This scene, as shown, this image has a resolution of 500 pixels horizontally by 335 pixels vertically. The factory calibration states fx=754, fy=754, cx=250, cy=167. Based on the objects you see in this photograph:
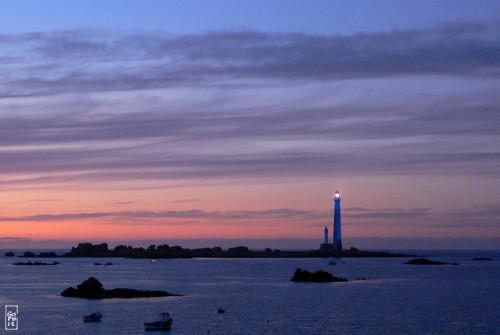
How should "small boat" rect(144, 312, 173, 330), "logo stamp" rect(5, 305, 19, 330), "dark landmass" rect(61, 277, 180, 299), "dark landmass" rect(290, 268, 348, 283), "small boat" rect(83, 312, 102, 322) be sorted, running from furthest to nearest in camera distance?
"dark landmass" rect(290, 268, 348, 283)
"dark landmass" rect(61, 277, 180, 299)
"small boat" rect(83, 312, 102, 322)
"logo stamp" rect(5, 305, 19, 330)
"small boat" rect(144, 312, 173, 330)

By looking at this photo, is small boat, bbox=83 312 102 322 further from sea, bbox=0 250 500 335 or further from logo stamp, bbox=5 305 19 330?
logo stamp, bbox=5 305 19 330

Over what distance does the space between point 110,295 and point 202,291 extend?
16.9 m

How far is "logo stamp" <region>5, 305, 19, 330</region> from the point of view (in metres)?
59.0

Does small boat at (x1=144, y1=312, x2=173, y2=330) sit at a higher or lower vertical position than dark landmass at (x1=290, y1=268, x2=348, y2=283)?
lower

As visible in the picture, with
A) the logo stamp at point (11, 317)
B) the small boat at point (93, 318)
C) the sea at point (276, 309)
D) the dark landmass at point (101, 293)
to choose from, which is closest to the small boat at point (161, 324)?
the sea at point (276, 309)

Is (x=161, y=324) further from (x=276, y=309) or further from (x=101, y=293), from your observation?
(x=101, y=293)

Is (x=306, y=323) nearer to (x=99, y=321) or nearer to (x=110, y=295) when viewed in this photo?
(x=99, y=321)

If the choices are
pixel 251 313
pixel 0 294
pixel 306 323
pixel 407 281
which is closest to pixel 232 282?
pixel 407 281

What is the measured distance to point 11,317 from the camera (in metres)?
64.3

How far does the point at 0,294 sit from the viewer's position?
91.5 m

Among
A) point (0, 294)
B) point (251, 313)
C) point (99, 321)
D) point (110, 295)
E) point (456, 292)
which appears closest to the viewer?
point (99, 321)

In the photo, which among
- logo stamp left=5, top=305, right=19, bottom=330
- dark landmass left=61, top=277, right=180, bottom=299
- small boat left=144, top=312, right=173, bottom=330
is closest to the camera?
small boat left=144, top=312, right=173, bottom=330

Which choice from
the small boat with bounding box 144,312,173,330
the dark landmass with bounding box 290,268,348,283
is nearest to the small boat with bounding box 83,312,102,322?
the small boat with bounding box 144,312,173,330

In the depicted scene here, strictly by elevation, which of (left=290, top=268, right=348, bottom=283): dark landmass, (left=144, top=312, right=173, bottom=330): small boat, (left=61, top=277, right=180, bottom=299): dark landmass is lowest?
(left=144, top=312, right=173, bottom=330): small boat
